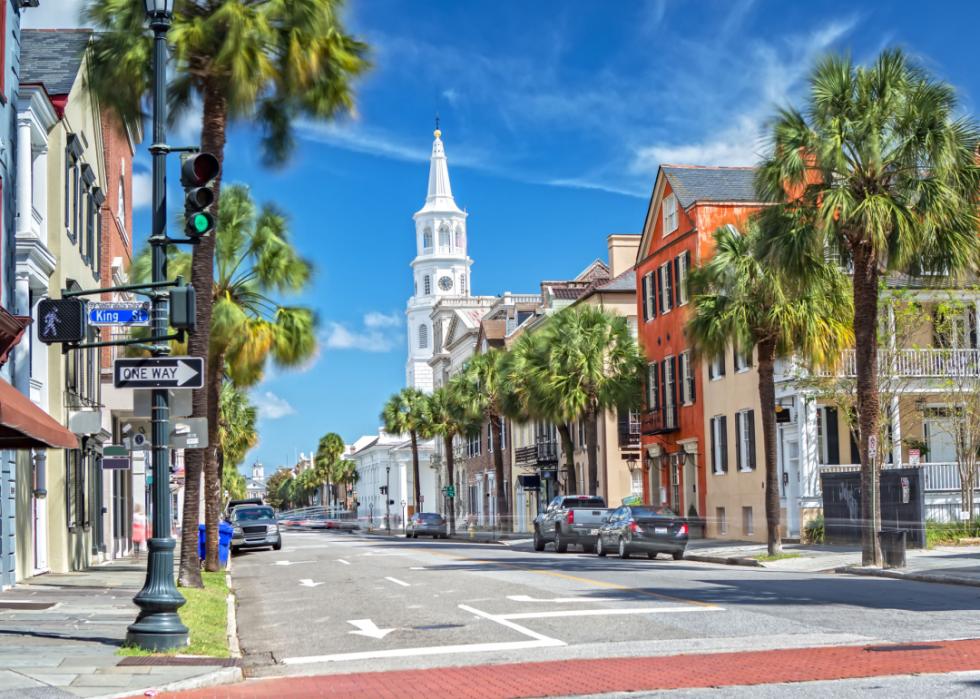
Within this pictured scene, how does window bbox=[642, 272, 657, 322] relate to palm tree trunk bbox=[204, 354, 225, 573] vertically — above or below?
above

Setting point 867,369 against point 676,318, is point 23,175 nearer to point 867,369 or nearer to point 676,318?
point 867,369

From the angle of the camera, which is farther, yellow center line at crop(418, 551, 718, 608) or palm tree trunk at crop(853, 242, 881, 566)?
palm tree trunk at crop(853, 242, 881, 566)

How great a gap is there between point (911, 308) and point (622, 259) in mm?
27240

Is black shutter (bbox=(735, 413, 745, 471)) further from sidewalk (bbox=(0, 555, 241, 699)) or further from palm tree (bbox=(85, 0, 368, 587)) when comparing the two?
sidewalk (bbox=(0, 555, 241, 699))

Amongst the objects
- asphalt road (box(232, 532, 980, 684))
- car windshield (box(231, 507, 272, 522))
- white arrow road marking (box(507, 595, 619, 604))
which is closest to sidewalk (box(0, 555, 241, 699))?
asphalt road (box(232, 532, 980, 684))

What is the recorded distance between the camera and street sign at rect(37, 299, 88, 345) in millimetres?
14898

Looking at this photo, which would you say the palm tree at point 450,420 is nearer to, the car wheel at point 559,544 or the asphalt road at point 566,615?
the car wheel at point 559,544

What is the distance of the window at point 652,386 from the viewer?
157ft

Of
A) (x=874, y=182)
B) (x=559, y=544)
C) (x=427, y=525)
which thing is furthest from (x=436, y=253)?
(x=874, y=182)

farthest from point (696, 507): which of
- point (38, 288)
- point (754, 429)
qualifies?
point (38, 288)

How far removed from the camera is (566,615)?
627 inches

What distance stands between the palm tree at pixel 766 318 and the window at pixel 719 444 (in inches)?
431

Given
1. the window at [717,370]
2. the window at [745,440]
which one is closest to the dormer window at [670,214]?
the window at [717,370]

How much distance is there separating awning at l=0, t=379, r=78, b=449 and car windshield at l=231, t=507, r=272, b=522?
28.0 metres
